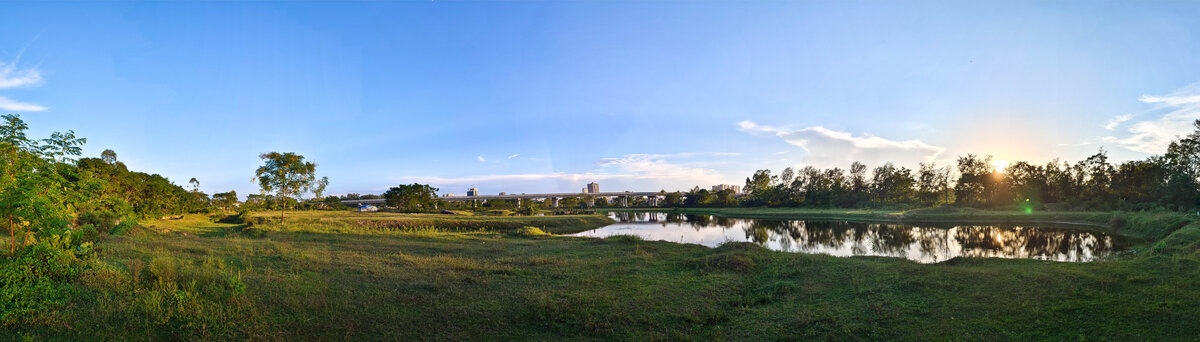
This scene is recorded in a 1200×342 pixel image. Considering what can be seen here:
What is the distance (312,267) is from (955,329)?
13.3m

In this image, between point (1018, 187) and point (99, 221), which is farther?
point (1018, 187)

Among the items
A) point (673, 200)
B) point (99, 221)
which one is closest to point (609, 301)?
point (99, 221)

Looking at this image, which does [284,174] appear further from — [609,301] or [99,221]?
[609,301]

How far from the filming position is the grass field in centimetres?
587

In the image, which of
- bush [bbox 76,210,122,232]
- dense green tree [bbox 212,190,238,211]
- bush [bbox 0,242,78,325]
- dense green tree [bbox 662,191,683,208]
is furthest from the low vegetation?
dense green tree [bbox 662,191,683,208]

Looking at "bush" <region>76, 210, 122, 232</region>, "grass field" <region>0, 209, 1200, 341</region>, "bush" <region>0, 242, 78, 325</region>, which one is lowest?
"grass field" <region>0, 209, 1200, 341</region>

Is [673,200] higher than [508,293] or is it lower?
higher

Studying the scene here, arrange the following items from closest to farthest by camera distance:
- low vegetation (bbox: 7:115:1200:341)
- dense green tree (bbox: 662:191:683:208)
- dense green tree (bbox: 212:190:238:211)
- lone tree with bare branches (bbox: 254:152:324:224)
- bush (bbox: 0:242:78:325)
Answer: bush (bbox: 0:242:78:325), low vegetation (bbox: 7:115:1200:341), lone tree with bare branches (bbox: 254:152:324:224), dense green tree (bbox: 212:190:238:211), dense green tree (bbox: 662:191:683:208)

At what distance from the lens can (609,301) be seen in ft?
26.7

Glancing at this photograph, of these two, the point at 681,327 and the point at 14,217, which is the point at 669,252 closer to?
the point at 681,327

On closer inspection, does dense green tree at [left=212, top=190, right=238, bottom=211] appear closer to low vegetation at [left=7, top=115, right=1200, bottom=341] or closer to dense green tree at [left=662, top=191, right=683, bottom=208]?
low vegetation at [left=7, top=115, right=1200, bottom=341]

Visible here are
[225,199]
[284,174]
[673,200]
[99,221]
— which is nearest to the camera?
[99,221]

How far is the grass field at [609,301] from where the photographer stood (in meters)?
5.87

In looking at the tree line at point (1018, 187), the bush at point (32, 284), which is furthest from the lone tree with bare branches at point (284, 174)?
the tree line at point (1018, 187)
